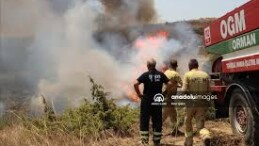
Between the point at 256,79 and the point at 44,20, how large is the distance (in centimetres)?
3119

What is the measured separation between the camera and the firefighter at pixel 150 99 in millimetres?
9547

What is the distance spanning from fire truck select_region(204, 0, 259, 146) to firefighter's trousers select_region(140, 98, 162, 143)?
4.69 ft

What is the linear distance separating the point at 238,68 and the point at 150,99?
1.84m

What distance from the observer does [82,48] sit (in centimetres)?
3966

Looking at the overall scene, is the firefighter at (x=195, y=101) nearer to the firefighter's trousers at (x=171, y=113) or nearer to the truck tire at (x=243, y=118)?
the truck tire at (x=243, y=118)

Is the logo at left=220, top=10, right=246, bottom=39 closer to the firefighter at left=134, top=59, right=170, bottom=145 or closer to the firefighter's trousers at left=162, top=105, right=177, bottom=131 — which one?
the firefighter at left=134, top=59, right=170, bottom=145

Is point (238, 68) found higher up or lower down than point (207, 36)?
lower down

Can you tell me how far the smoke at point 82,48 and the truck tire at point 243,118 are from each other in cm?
2044

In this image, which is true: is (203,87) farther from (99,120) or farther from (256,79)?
(99,120)

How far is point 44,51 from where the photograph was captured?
1672 inches

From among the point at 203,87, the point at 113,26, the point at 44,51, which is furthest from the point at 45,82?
the point at 203,87

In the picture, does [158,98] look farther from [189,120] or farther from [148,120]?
[189,120]

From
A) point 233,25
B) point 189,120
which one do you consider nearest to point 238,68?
point 233,25

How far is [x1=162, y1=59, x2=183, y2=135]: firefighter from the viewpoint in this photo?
10625 mm
